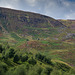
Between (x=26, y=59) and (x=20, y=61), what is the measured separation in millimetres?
6668

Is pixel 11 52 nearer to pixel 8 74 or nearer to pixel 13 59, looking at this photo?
pixel 13 59

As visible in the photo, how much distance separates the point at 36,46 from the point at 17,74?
139m

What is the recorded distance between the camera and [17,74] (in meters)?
40.1

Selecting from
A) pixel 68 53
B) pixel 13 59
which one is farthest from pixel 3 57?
pixel 68 53

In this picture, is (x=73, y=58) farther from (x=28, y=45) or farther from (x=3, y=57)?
(x=3, y=57)

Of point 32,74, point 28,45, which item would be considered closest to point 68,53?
point 28,45

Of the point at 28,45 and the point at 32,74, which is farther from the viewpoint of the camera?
the point at 28,45

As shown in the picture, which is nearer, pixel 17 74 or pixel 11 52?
pixel 17 74

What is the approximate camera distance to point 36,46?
587ft

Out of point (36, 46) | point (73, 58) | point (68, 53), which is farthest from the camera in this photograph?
point (36, 46)

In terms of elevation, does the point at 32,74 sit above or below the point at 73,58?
above

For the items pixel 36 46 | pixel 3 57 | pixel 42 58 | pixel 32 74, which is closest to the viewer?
pixel 32 74

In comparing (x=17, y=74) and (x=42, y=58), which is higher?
(x=17, y=74)

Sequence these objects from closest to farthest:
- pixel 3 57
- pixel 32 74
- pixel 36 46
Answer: pixel 32 74 < pixel 3 57 < pixel 36 46
